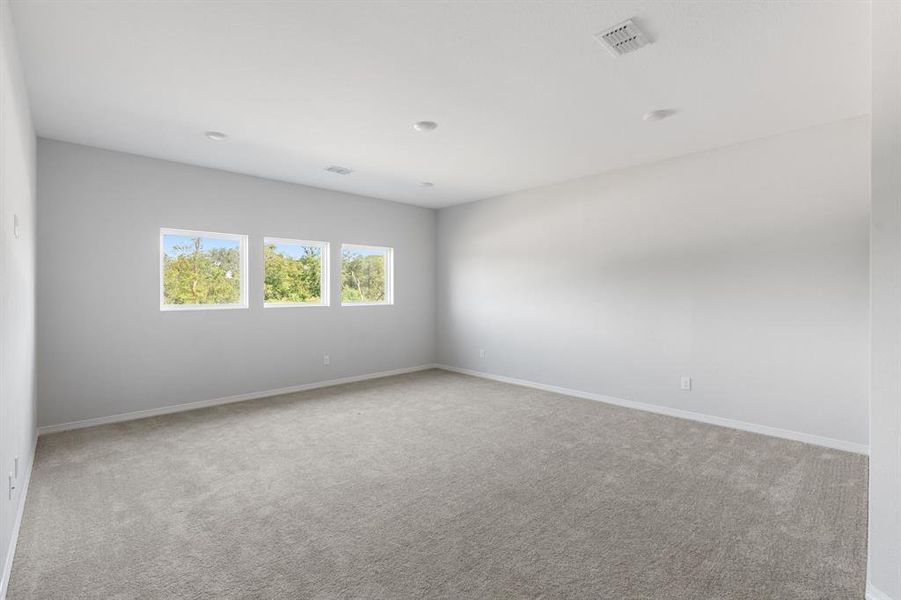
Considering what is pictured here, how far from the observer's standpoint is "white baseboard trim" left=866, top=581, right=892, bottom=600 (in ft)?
5.55

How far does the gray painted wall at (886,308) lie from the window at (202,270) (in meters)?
5.32

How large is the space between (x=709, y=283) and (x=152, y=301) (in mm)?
5549

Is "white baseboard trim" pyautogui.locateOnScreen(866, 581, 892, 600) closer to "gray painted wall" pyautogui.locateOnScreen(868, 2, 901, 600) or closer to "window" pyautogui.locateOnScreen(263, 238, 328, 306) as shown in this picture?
"gray painted wall" pyautogui.locateOnScreen(868, 2, 901, 600)

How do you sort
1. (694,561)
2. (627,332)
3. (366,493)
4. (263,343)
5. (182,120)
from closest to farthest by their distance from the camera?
(694,561) < (366,493) < (182,120) < (627,332) < (263,343)

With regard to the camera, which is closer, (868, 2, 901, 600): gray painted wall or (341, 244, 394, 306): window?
(868, 2, 901, 600): gray painted wall

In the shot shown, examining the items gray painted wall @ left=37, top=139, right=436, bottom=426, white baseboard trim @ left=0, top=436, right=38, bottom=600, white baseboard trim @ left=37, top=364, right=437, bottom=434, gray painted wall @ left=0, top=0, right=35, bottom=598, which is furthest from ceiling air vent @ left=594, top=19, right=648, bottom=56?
white baseboard trim @ left=37, top=364, right=437, bottom=434

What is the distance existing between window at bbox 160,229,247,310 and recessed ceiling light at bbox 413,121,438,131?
2.70 m

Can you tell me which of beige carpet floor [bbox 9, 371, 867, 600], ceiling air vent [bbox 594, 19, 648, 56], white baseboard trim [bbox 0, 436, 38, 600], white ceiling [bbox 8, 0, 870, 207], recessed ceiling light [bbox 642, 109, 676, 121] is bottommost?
beige carpet floor [bbox 9, 371, 867, 600]

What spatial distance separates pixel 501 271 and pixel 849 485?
13.5 feet

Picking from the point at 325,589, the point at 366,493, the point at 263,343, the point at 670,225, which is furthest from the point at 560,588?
the point at 263,343

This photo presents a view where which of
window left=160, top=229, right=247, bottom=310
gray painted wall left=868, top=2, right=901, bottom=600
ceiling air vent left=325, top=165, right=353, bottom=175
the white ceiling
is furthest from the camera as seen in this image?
ceiling air vent left=325, top=165, right=353, bottom=175

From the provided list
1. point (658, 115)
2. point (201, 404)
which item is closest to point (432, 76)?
point (658, 115)

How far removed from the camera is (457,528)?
227cm

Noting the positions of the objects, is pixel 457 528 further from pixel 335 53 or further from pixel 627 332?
pixel 627 332
